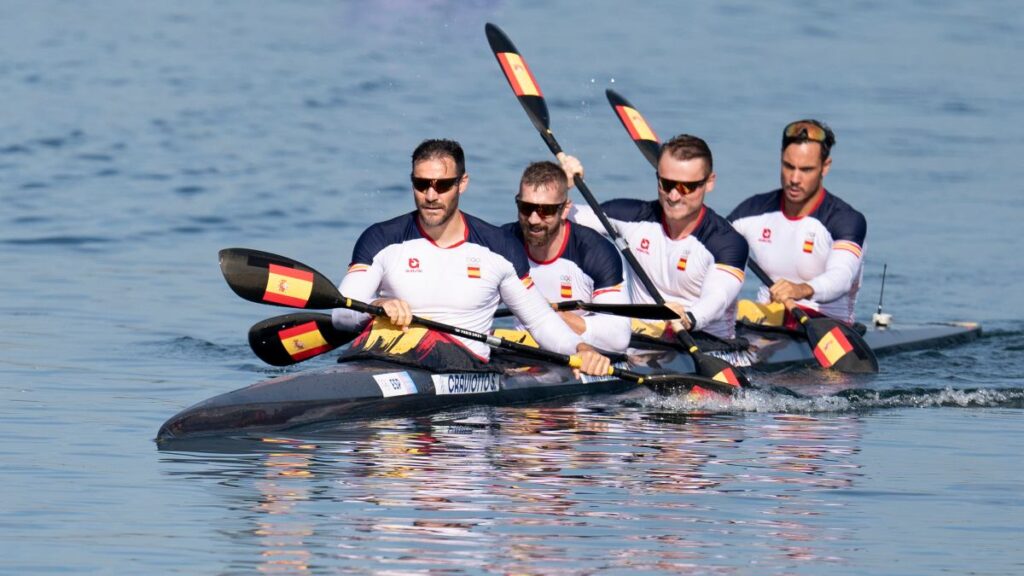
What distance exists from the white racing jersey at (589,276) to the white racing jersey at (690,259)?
1.02 m

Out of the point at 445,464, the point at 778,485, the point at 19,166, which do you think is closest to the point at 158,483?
the point at 445,464

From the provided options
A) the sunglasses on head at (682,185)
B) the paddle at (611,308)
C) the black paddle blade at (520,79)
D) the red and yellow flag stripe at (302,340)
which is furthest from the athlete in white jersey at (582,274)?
the black paddle blade at (520,79)

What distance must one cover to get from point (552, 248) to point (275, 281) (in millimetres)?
2217

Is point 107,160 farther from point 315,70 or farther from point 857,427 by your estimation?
point 857,427

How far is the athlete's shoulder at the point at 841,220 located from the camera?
595 inches

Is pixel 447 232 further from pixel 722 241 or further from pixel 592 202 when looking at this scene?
pixel 722 241

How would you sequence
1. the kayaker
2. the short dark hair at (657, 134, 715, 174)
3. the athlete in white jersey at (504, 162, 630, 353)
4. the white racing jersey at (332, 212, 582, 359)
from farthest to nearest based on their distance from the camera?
1. the short dark hair at (657, 134, 715, 174)
2. the athlete in white jersey at (504, 162, 630, 353)
3. the white racing jersey at (332, 212, 582, 359)
4. the kayaker

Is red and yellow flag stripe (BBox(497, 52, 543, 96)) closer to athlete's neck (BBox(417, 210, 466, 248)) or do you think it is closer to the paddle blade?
the paddle blade

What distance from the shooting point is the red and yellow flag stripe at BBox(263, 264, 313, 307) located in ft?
38.1

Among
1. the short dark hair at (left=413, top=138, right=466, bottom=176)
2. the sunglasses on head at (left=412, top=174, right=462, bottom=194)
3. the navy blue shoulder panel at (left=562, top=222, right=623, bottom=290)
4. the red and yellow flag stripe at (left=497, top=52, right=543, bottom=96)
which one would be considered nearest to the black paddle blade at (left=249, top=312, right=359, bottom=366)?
the sunglasses on head at (left=412, top=174, right=462, bottom=194)

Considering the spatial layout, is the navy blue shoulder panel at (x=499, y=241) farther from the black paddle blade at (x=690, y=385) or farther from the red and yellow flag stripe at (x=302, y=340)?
the black paddle blade at (x=690, y=385)

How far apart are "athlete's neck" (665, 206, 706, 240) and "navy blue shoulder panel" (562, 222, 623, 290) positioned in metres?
1.06

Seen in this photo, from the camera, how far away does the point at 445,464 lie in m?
10.1

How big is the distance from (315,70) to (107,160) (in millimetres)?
10109
